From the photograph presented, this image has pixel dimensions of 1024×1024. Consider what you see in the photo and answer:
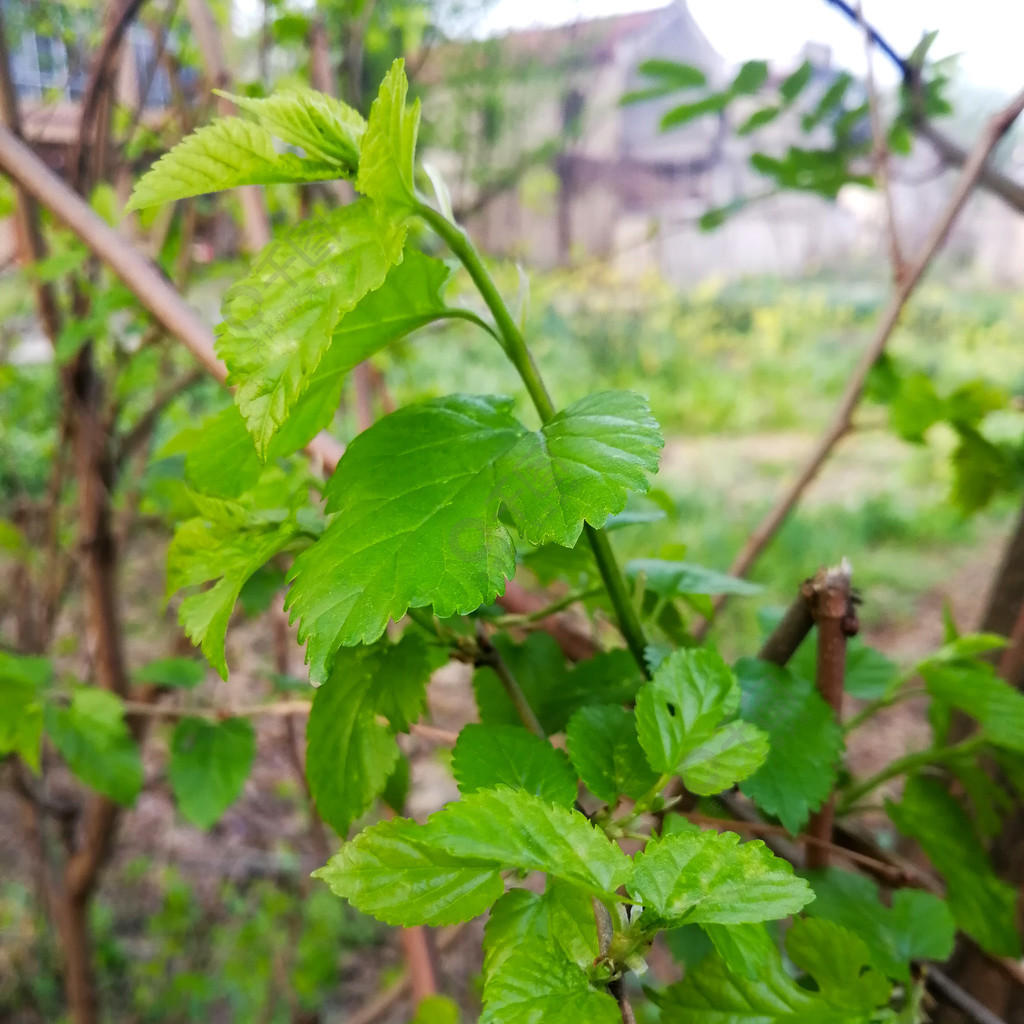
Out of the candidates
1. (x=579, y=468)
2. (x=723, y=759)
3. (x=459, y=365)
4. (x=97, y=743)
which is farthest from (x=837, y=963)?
(x=459, y=365)

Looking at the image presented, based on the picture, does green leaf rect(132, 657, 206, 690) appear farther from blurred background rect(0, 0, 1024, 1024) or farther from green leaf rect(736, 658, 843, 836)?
green leaf rect(736, 658, 843, 836)

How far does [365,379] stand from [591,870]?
571 mm

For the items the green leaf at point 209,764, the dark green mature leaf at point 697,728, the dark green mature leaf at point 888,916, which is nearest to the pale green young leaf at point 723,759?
the dark green mature leaf at point 697,728

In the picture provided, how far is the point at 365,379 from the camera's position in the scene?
697mm

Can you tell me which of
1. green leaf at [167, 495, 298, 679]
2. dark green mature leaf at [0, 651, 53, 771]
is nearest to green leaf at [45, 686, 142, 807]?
dark green mature leaf at [0, 651, 53, 771]

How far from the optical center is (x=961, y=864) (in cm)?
38

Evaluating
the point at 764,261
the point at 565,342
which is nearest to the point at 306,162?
the point at 565,342

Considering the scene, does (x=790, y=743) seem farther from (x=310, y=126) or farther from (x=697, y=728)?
(x=310, y=126)

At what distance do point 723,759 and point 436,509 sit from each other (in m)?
0.12

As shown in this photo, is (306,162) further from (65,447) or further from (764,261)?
(764,261)

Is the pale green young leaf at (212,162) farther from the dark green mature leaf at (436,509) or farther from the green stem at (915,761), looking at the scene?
the green stem at (915,761)

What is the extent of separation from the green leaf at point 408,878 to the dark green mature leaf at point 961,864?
0.27 m

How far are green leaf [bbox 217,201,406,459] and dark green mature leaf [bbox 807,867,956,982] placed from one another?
0.30 metres

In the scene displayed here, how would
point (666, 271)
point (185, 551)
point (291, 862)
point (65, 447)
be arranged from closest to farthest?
point (185, 551) → point (65, 447) → point (291, 862) → point (666, 271)
